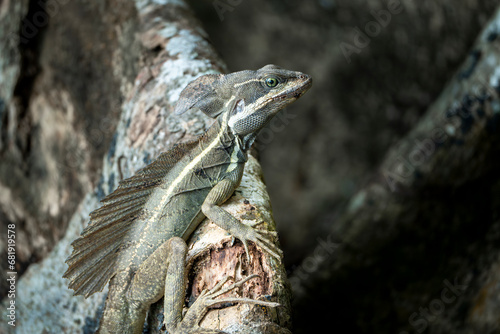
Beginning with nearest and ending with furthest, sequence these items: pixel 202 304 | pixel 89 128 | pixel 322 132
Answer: pixel 202 304
pixel 89 128
pixel 322 132

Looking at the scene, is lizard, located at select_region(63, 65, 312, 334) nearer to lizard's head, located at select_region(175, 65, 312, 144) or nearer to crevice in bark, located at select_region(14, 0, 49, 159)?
lizard's head, located at select_region(175, 65, 312, 144)

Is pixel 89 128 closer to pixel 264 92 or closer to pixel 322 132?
pixel 264 92

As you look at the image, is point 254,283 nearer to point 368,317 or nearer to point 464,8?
point 368,317

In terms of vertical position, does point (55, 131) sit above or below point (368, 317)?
above

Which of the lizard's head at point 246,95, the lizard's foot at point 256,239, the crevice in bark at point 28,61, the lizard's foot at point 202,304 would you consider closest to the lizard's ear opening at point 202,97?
the lizard's head at point 246,95

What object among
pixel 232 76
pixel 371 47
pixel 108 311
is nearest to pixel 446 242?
pixel 371 47

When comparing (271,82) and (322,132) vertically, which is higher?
(271,82)

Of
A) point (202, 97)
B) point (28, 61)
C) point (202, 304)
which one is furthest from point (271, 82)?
point (28, 61)
